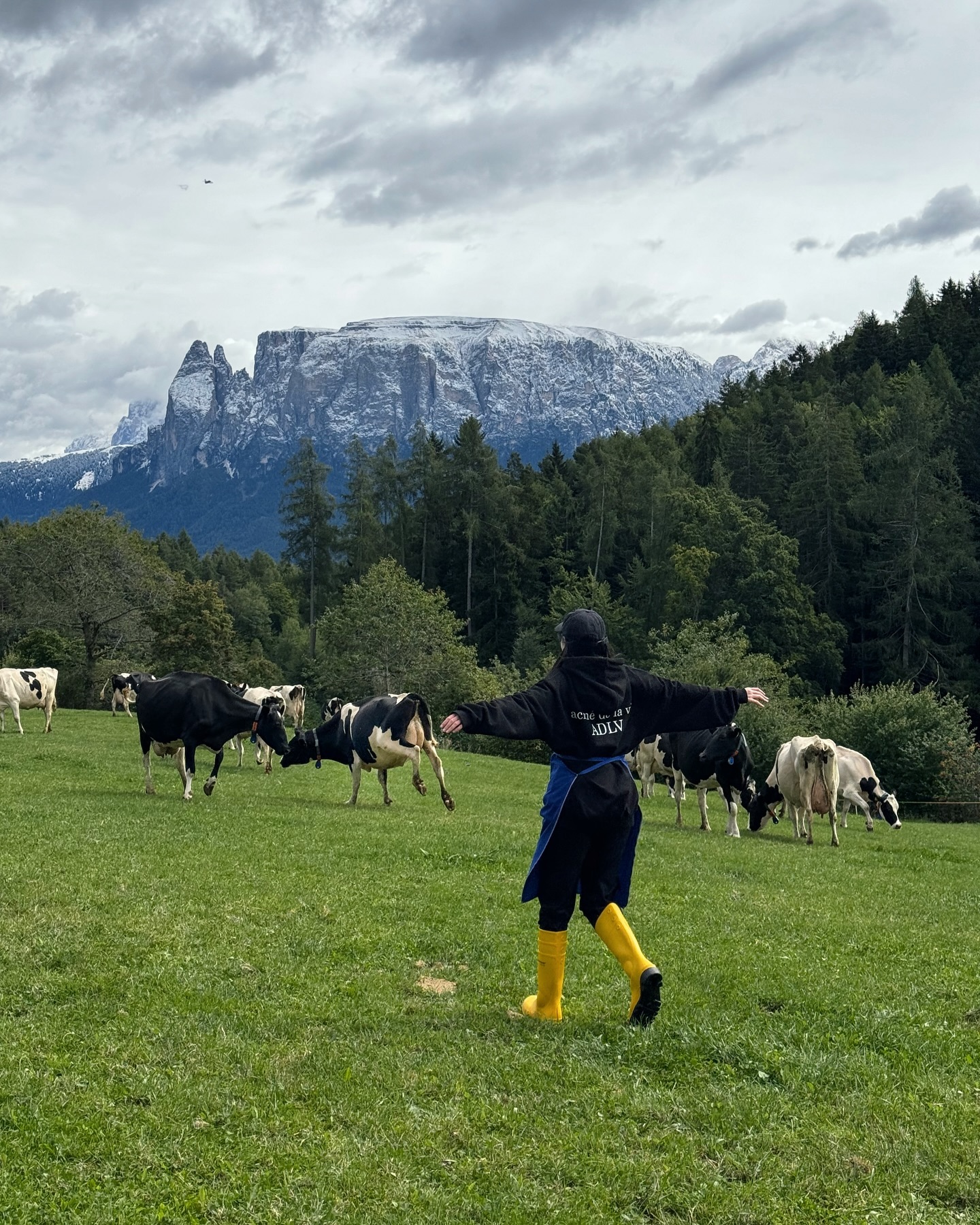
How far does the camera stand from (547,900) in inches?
336

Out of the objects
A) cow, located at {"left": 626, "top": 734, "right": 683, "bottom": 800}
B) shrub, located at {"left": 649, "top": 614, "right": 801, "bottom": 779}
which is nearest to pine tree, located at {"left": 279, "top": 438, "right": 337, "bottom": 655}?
shrub, located at {"left": 649, "top": 614, "right": 801, "bottom": 779}

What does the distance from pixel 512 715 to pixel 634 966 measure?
2158mm

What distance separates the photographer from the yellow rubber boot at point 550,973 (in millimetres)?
8375

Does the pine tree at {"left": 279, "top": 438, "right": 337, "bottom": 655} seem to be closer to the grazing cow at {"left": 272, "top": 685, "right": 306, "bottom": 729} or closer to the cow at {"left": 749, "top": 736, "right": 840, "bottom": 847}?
the grazing cow at {"left": 272, "top": 685, "right": 306, "bottom": 729}

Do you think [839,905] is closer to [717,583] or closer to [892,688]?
[892,688]

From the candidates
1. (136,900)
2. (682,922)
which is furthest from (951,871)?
(136,900)

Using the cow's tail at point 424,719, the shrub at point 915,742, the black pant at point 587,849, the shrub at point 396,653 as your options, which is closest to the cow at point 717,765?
the cow's tail at point 424,719

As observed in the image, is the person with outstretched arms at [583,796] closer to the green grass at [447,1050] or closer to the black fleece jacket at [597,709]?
the black fleece jacket at [597,709]

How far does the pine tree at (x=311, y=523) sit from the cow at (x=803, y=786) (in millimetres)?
93925

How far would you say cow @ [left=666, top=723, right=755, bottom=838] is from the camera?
23.5 meters

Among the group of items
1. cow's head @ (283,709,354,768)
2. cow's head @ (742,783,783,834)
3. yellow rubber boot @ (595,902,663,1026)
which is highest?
cow's head @ (283,709,354,768)

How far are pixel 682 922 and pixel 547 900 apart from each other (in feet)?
13.7

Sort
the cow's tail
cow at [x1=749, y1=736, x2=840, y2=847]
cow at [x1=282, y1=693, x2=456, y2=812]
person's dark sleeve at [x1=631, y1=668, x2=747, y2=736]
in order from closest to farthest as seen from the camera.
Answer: person's dark sleeve at [x1=631, y1=668, x2=747, y2=736] < cow at [x1=282, y1=693, x2=456, y2=812] < the cow's tail < cow at [x1=749, y1=736, x2=840, y2=847]

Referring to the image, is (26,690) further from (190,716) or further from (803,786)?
(803,786)
